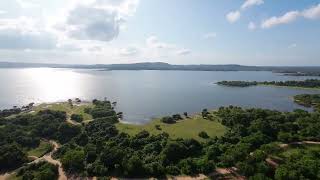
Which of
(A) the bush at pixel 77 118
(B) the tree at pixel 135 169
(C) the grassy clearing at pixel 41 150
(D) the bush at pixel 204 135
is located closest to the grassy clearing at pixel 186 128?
(D) the bush at pixel 204 135

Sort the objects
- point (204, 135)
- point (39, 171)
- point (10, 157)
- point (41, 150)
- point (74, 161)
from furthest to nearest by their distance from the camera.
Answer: point (204, 135) → point (41, 150) → point (10, 157) → point (74, 161) → point (39, 171)

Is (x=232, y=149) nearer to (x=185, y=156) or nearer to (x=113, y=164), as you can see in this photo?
(x=185, y=156)

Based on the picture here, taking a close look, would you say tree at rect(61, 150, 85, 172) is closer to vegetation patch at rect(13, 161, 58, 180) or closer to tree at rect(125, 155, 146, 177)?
vegetation patch at rect(13, 161, 58, 180)

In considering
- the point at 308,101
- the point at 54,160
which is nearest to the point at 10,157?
the point at 54,160

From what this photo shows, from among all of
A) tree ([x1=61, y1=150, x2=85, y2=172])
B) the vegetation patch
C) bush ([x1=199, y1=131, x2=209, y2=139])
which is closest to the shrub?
the vegetation patch

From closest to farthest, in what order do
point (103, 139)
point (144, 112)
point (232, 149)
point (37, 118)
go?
point (232, 149), point (103, 139), point (37, 118), point (144, 112)

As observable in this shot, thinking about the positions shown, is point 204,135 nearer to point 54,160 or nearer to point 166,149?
point 166,149

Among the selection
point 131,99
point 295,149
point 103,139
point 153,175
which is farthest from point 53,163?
point 131,99

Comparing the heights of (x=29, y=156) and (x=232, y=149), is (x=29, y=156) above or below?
below
